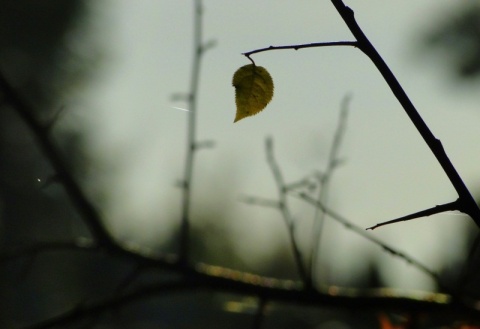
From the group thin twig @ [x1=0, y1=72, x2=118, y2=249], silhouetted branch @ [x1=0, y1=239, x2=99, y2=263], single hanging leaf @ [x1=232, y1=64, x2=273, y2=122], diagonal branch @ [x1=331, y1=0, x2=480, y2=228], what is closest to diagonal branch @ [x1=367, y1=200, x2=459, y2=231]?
diagonal branch @ [x1=331, y1=0, x2=480, y2=228]

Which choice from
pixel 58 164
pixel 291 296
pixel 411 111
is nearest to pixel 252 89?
pixel 411 111

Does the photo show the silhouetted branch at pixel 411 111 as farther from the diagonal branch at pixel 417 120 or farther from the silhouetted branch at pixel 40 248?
the silhouetted branch at pixel 40 248

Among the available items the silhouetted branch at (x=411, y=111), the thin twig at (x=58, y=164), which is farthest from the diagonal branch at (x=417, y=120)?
the thin twig at (x=58, y=164)

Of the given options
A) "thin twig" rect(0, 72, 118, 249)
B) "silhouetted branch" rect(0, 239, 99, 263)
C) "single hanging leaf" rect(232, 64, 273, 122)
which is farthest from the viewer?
"silhouetted branch" rect(0, 239, 99, 263)

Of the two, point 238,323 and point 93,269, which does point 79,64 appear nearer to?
point 93,269

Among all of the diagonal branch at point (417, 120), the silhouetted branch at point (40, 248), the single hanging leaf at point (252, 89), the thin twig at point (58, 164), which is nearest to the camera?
the diagonal branch at point (417, 120)

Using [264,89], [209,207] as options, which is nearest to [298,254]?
[264,89]

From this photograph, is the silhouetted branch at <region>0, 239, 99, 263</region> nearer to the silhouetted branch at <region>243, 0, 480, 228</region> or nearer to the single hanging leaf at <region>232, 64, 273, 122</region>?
the single hanging leaf at <region>232, 64, 273, 122</region>

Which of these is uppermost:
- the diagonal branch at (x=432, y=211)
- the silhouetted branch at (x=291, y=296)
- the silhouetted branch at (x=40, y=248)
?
the diagonal branch at (x=432, y=211)

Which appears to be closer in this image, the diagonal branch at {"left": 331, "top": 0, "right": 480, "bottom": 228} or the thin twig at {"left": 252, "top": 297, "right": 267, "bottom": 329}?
the diagonal branch at {"left": 331, "top": 0, "right": 480, "bottom": 228}
